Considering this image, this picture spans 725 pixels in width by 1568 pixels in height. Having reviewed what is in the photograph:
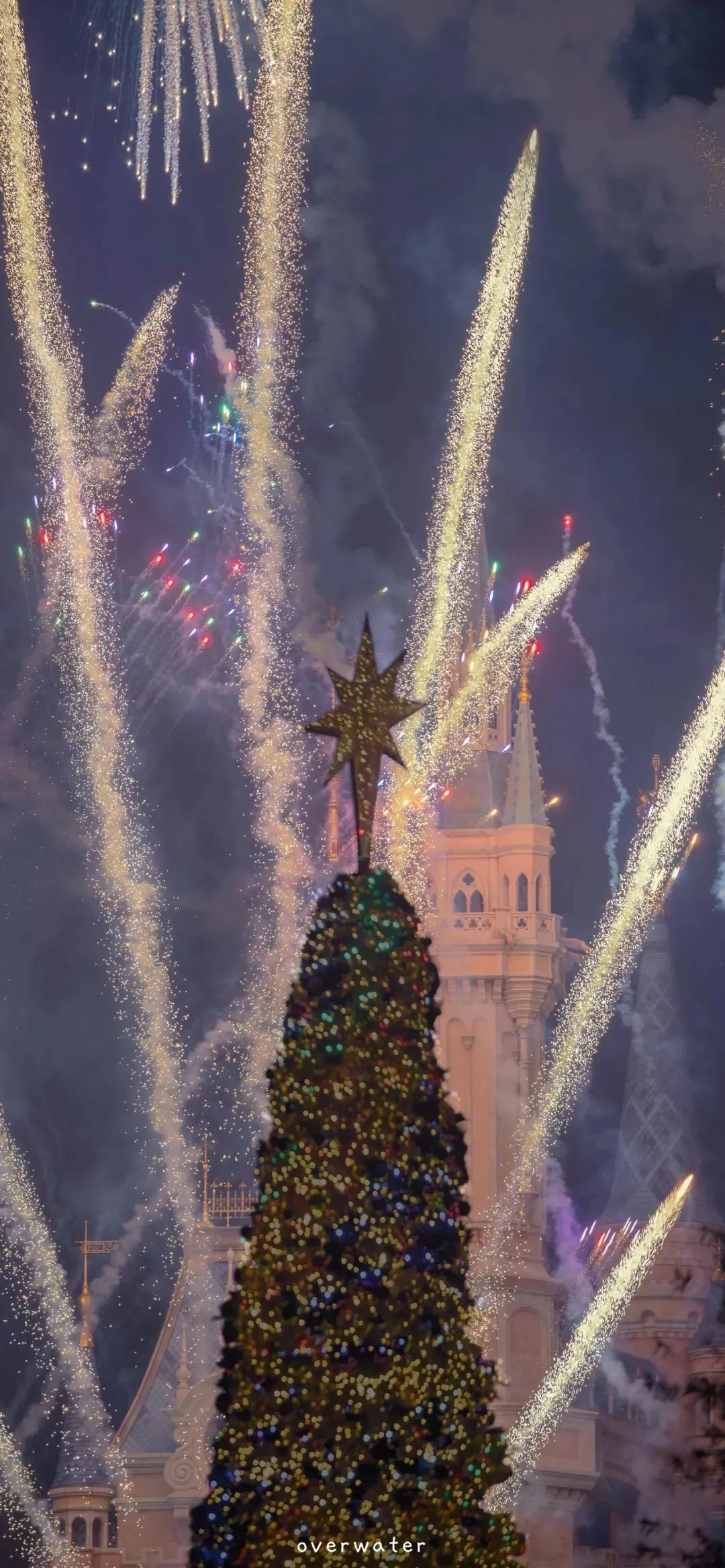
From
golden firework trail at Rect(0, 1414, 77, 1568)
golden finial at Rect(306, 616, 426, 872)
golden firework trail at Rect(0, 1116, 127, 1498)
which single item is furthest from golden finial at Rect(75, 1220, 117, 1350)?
golden finial at Rect(306, 616, 426, 872)

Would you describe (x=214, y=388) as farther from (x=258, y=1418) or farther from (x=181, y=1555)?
(x=258, y=1418)

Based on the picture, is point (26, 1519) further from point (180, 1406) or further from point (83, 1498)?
point (180, 1406)

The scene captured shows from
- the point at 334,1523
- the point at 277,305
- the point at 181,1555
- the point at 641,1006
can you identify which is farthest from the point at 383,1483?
the point at 641,1006

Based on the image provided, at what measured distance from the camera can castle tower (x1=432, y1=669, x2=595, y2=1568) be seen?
2104 inches

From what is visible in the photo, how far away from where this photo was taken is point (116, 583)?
150ft

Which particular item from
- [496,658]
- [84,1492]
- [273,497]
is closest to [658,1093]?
[496,658]

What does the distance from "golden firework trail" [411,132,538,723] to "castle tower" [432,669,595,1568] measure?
900 centimetres

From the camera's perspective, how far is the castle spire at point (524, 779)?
2238 inches

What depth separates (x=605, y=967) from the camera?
4869 centimetres

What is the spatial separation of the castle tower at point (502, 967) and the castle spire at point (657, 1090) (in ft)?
18.7

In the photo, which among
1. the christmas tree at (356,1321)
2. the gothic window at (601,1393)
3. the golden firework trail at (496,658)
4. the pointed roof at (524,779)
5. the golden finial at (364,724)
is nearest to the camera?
the christmas tree at (356,1321)

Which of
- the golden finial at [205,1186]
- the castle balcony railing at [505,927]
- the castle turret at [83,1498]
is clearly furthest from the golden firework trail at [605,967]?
the castle turret at [83,1498]

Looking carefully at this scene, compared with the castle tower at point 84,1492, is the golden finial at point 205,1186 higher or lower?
higher

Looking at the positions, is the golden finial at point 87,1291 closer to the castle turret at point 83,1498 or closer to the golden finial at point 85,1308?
the golden finial at point 85,1308
